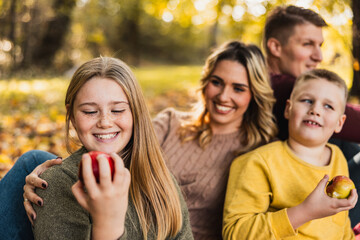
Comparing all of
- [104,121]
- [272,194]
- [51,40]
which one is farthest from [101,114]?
[51,40]

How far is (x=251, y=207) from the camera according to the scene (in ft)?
6.75

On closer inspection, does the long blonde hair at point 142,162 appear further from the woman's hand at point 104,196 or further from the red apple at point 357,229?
the red apple at point 357,229

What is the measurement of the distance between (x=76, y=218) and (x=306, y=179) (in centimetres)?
139

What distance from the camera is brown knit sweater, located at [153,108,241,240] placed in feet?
8.15

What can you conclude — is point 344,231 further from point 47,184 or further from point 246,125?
point 47,184

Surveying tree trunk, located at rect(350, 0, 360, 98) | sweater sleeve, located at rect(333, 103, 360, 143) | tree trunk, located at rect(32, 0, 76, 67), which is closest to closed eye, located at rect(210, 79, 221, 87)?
sweater sleeve, located at rect(333, 103, 360, 143)

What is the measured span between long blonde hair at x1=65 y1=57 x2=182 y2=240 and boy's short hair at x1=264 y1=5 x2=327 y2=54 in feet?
6.01

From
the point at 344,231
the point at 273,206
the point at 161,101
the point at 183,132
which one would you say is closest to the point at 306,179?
the point at 273,206

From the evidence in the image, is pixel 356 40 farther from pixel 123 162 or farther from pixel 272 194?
pixel 123 162

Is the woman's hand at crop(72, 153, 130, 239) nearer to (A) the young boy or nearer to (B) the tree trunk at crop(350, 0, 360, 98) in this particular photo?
(A) the young boy

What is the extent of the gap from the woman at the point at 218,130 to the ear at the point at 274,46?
0.67m

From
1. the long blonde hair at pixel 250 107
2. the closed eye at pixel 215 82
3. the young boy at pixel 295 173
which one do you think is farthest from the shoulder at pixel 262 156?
the closed eye at pixel 215 82

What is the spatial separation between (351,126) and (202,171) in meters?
1.16

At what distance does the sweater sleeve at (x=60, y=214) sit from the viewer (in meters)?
1.50
